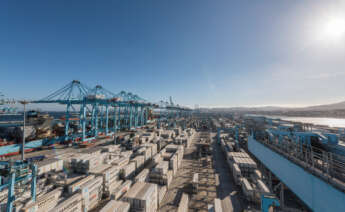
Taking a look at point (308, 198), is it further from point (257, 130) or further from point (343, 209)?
point (257, 130)

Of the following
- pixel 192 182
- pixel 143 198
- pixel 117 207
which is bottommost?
pixel 192 182

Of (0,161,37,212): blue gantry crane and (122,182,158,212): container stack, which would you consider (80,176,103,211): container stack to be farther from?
(122,182,158,212): container stack

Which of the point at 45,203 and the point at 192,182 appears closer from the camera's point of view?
the point at 45,203

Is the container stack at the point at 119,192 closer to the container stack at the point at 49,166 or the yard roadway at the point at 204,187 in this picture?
the yard roadway at the point at 204,187

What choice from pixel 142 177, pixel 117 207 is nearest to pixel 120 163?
pixel 142 177

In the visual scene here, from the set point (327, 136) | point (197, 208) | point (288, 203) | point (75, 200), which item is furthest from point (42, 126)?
point (327, 136)

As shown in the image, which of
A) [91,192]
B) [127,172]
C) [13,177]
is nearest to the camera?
[13,177]

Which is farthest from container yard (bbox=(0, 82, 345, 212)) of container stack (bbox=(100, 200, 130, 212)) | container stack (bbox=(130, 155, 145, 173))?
container stack (bbox=(130, 155, 145, 173))

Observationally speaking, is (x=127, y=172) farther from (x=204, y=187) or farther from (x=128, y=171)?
(x=204, y=187)

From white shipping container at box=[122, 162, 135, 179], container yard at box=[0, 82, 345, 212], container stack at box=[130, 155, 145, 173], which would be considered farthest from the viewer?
container stack at box=[130, 155, 145, 173]

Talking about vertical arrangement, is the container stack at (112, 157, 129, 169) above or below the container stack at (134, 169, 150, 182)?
above

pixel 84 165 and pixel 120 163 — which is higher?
pixel 84 165

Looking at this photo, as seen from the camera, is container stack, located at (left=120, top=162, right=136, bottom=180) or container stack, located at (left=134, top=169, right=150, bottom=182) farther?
container stack, located at (left=120, top=162, right=136, bottom=180)
